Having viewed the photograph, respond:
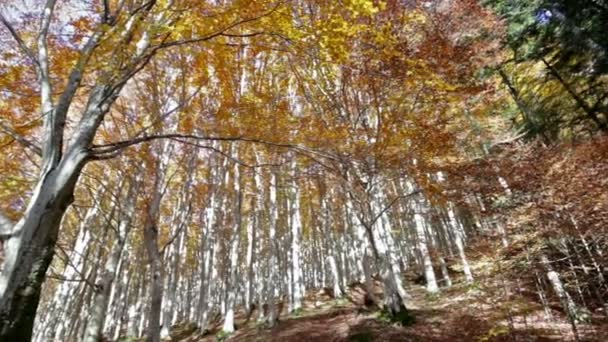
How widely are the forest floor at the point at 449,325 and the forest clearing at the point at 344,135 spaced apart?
71mm

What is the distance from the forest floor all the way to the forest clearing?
0.23 feet

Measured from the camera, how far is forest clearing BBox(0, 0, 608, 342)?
3.72m

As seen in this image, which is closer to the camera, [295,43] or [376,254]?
[295,43]

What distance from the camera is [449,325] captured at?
8.35 m

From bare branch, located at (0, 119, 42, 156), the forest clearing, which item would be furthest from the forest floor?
bare branch, located at (0, 119, 42, 156)

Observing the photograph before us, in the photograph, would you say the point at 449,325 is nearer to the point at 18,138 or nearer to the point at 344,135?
the point at 344,135

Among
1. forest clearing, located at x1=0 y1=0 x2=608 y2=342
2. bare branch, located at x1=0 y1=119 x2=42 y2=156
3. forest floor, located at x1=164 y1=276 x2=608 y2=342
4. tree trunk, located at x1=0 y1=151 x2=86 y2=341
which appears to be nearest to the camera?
tree trunk, located at x1=0 y1=151 x2=86 y2=341

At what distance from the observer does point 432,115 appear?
402 inches

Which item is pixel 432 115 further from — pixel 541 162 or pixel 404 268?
pixel 404 268

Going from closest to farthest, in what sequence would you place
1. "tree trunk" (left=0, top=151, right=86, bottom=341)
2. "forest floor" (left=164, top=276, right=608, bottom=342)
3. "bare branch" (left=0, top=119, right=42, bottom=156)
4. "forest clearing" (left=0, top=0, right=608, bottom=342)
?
1. "tree trunk" (left=0, top=151, right=86, bottom=341)
2. "bare branch" (left=0, top=119, right=42, bottom=156)
3. "forest clearing" (left=0, top=0, right=608, bottom=342)
4. "forest floor" (left=164, top=276, right=608, bottom=342)

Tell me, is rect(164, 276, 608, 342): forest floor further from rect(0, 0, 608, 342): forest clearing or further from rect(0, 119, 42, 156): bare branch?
rect(0, 119, 42, 156): bare branch

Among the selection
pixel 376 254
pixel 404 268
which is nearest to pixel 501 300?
pixel 376 254

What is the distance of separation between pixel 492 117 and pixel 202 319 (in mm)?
16306

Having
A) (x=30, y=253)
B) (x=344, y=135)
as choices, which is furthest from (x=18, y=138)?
(x=344, y=135)
